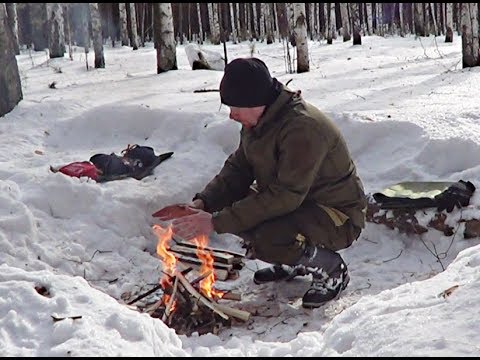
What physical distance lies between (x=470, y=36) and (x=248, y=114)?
23.8ft

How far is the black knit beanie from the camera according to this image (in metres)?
3.74

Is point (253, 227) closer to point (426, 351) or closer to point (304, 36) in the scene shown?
point (426, 351)

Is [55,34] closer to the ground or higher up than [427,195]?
higher up

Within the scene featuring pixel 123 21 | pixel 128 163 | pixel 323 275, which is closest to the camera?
pixel 323 275

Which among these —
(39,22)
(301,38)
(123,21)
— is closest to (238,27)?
(123,21)

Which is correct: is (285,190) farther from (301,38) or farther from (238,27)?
(238,27)

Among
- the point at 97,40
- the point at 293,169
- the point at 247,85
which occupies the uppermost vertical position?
the point at 97,40

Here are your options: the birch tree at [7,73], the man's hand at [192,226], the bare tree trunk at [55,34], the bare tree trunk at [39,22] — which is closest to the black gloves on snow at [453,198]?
the man's hand at [192,226]

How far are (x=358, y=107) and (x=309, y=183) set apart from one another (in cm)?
348

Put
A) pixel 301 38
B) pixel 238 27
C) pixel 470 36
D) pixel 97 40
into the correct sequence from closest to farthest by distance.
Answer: pixel 470 36
pixel 301 38
pixel 97 40
pixel 238 27

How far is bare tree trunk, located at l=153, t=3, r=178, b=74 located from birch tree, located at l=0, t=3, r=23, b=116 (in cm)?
397

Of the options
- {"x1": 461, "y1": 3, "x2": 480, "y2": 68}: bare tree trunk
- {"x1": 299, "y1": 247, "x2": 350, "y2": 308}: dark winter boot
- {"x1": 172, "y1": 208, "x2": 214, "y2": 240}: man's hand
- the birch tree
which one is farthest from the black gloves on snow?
{"x1": 461, "y1": 3, "x2": 480, "y2": 68}: bare tree trunk

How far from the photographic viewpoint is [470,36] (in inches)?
389

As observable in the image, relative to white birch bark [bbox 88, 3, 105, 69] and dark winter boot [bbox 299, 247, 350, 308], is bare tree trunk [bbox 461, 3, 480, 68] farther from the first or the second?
white birch bark [bbox 88, 3, 105, 69]
